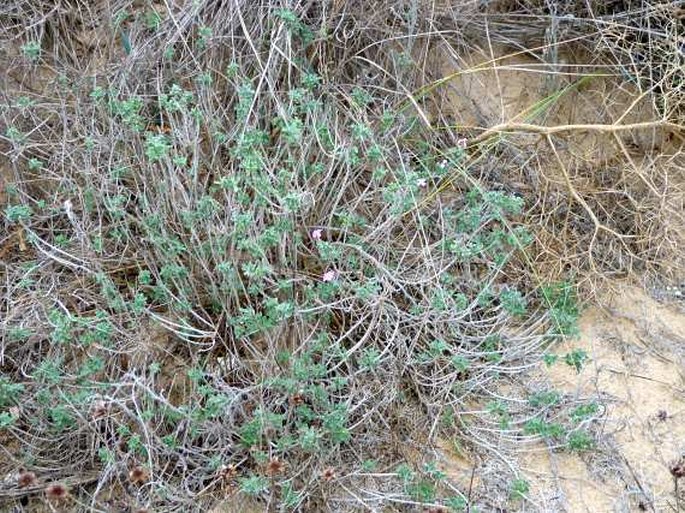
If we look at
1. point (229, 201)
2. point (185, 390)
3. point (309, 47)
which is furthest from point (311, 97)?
point (185, 390)

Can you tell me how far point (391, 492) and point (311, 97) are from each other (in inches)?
57.8

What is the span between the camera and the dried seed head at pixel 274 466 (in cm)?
249

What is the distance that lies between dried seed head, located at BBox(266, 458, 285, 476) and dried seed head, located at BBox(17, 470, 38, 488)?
2.12 ft

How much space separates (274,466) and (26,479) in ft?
2.26

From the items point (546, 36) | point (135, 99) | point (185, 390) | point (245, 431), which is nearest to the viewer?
point (245, 431)

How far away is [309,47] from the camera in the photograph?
350cm

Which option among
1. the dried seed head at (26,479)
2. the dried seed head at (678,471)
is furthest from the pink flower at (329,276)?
the dried seed head at (678,471)

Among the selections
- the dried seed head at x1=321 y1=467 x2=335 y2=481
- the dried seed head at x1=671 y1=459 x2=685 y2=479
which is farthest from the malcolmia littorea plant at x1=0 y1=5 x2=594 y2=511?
the dried seed head at x1=671 y1=459 x2=685 y2=479

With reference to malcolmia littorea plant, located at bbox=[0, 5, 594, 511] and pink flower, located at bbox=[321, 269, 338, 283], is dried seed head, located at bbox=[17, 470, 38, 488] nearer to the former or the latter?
malcolmia littorea plant, located at bbox=[0, 5, 594, 511]

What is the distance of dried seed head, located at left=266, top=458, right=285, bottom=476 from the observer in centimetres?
249

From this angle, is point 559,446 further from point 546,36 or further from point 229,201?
point 546,36

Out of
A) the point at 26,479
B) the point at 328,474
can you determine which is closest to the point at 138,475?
the point at 26,479

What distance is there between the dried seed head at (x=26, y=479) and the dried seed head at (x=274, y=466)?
647 mm

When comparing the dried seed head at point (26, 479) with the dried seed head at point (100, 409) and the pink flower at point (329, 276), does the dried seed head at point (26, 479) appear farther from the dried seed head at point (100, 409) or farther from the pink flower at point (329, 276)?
the pink flower at point (329, 276)
